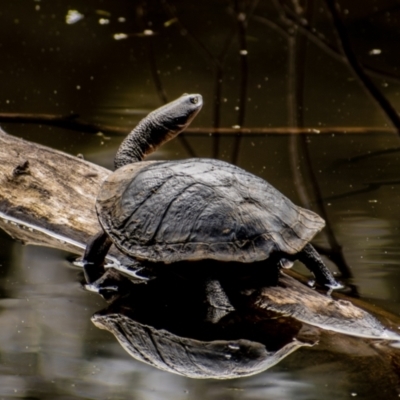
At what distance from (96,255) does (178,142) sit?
1843 millimetres

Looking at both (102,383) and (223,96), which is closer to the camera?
(102,383)

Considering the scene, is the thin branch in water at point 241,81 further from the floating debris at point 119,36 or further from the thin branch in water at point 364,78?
the thin branch in water at point 364,78

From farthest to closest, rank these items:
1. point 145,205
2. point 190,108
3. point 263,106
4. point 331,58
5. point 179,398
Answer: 1. point 331,58
2. point 263,106
3. point 190,108
4. point 145,205
5. point 179,398

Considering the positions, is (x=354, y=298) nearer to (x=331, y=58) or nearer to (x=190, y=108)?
(x=190, y=108)

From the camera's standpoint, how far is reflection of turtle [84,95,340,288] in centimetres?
269

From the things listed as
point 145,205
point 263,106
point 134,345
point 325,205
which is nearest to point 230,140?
point 263,106

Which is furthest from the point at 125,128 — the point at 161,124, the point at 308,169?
the point at 161,124

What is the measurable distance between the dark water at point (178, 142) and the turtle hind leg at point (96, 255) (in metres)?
0.05

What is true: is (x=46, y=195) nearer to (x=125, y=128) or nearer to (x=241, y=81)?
(x=125, y=128)

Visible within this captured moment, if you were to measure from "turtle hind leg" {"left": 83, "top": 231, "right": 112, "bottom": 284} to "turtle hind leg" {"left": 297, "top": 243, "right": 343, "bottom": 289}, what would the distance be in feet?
2.29

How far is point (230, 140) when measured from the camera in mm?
4910

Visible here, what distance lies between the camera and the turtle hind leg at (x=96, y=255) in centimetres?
310

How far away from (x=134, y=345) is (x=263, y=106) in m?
3.28

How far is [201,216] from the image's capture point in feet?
8.94
